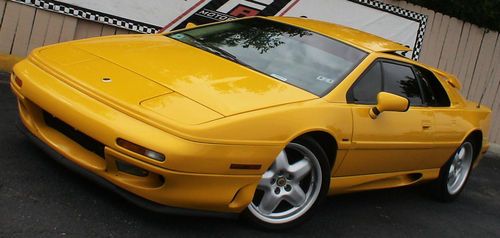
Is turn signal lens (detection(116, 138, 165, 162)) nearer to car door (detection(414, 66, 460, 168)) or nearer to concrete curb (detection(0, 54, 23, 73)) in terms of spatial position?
car door (detection(414, 66, 460, 168))

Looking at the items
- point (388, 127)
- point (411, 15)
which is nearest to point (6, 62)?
point (388, 127)

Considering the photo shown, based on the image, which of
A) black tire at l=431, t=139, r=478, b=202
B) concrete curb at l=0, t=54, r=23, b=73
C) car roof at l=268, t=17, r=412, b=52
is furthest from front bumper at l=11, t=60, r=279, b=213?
concrete curb at l=0, t=54, r=23, b=73

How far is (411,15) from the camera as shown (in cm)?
875

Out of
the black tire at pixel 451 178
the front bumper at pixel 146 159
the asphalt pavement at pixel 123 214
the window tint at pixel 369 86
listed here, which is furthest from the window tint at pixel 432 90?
the front bumper at pixel 146 159

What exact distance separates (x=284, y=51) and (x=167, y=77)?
108 centimetres

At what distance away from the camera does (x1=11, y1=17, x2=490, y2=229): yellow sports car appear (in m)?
3.11

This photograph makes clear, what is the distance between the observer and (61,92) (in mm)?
3354

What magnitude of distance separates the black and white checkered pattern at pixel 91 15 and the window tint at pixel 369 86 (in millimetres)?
3727

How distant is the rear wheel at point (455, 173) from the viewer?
210 inches

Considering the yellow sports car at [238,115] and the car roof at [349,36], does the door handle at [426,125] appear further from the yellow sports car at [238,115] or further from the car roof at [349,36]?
the car roof at [349,36]

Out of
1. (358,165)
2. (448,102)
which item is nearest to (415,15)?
(448,102)

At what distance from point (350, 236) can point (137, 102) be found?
5.81 feet

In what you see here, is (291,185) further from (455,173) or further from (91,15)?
(91,15)

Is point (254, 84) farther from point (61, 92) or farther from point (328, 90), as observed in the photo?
point (61, 92)
